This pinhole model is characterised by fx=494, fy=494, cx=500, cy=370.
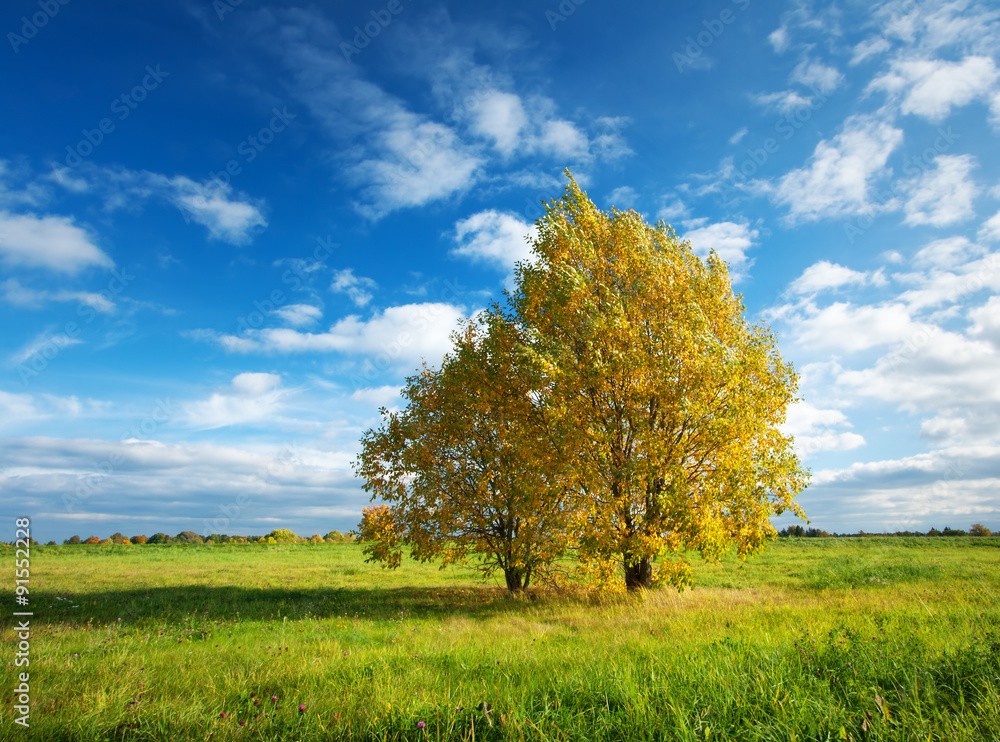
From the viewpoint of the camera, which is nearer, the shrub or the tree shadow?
the tree shadow

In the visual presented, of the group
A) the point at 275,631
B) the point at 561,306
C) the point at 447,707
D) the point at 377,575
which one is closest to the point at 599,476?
the point at 561,306

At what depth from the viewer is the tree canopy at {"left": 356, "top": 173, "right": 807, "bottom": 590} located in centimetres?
1510

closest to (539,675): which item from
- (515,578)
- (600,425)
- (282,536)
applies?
(600,425)

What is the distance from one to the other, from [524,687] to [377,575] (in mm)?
29259

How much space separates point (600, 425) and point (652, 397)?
7.23ft

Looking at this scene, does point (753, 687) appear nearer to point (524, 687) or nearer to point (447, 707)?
point (524, 687)

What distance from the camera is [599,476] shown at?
605 inches

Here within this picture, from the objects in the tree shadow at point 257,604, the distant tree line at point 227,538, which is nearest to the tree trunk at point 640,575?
the tree shadow at point 257,604

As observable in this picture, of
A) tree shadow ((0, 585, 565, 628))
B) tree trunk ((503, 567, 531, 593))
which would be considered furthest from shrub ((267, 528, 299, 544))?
tree trunk ((503, 567, 531, 593))

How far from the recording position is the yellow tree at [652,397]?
14.9m

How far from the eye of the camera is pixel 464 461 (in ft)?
62.7

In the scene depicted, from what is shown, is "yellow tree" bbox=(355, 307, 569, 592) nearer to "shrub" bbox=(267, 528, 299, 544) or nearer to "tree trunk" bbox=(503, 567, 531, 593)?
"tree trunk" bbox=(503, 567, 531, 593)

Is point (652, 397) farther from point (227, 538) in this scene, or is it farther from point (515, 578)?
point (227, 538)

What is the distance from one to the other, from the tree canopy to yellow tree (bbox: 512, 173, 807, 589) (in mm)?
60
